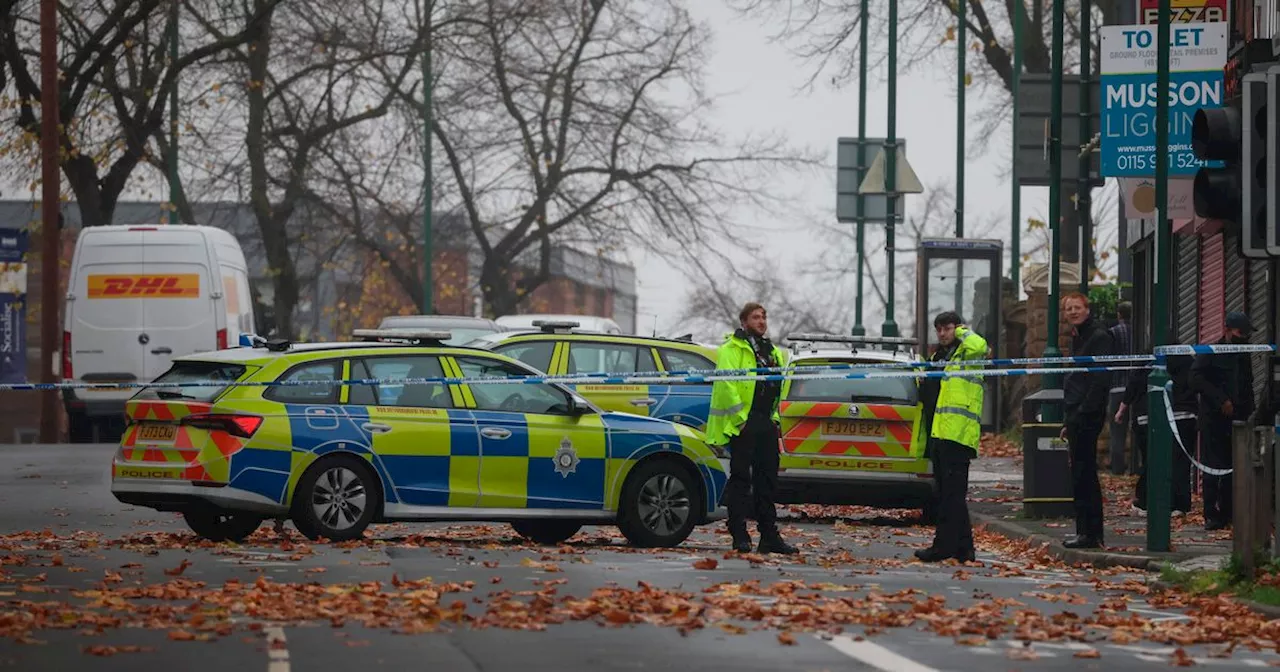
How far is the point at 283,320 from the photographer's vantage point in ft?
147

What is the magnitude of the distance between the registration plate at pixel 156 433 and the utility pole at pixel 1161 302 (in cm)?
622

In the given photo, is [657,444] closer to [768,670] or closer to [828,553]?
[828,553]

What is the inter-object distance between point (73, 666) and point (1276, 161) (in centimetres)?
637

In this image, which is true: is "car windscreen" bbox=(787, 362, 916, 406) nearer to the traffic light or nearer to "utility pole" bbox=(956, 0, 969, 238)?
the traffic light

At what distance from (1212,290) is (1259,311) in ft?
8.05

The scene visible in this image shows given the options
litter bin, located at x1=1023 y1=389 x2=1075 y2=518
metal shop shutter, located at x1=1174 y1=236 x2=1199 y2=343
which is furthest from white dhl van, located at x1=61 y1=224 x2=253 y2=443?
litter bin, located at x1=1023 y1=389 x2=1075 y2=518

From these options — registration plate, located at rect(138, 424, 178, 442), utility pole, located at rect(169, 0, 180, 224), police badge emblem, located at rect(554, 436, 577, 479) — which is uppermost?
utility pole, located at rect(169, 0, 180, 224)

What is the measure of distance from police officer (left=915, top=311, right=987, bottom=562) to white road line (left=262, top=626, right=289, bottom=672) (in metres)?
6.13

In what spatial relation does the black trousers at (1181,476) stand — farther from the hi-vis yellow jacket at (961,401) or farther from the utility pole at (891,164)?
the utility pole at (891,164)

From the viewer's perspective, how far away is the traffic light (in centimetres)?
1186

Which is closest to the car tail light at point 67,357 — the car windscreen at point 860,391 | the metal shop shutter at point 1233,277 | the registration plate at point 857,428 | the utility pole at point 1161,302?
the car windscreen at point 860,391

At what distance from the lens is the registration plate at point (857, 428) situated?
1872cm

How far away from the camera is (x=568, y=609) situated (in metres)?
11.3

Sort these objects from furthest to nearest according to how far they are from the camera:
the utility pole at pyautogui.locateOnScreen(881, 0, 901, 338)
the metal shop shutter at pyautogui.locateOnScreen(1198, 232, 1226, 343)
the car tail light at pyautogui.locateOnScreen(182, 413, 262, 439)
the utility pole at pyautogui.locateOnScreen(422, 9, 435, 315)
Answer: the utility pole at pyautogui.locateOnScreen(422, 9, 435, 315), the utility pole at pyautogui.locateOnScreen(881, 0, 901, 338), the metal shop shutter at pyautogui.locateOnScreen(1198, 232, 1226, 343), the car tail light at pyautogui.locateOnScreen(182, 413, 262, 439)
